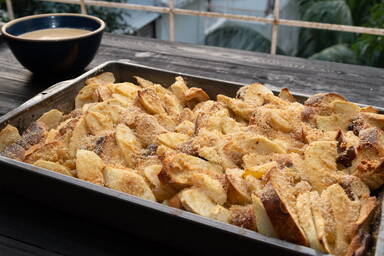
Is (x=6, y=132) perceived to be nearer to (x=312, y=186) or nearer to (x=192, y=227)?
(x=192, y=227)

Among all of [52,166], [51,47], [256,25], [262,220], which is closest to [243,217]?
[262,220]

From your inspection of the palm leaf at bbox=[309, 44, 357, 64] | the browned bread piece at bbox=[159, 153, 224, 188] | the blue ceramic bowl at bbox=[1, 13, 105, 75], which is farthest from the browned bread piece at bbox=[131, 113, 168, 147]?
the palm leaf at bbox=[309, 44, 357, 64]

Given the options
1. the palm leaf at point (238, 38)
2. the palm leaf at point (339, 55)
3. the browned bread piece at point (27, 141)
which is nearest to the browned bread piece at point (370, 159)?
the browned bread piece at point (27, 141)

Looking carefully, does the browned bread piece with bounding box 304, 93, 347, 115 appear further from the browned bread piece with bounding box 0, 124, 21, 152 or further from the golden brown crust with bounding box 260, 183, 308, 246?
the browned bread piece with bounding box 0, 124, 21, 152

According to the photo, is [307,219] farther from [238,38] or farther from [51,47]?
[238,38]

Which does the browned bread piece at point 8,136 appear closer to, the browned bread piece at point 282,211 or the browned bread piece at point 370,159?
the browned bread piece at point 282,211
